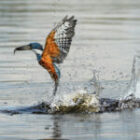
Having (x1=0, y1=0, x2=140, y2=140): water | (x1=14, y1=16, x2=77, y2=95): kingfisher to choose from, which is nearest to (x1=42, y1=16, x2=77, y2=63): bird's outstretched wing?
(x1=14, y1=16, x2=77, y2=95): kingfisher

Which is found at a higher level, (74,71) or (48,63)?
(48,63)

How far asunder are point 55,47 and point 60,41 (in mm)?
133

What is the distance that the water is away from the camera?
10.1 metres

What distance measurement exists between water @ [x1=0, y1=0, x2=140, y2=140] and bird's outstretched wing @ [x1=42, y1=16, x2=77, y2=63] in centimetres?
78

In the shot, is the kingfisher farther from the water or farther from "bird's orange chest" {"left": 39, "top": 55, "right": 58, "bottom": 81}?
the water

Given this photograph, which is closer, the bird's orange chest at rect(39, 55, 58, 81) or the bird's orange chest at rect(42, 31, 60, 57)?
the bird's orange chest at rect(42, 31, 60, 57)

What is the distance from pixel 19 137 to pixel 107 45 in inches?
356

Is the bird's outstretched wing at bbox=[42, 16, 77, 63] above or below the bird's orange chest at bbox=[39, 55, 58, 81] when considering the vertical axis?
above

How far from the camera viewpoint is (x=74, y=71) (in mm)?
14742

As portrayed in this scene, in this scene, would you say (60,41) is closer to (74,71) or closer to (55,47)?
(55,47)

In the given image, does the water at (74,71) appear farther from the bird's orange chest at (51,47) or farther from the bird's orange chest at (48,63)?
the bird's orange chest at (51,47)

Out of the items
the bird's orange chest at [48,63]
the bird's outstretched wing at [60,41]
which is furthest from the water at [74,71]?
the bird's outstretched wing at [60,41]

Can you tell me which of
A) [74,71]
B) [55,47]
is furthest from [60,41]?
[74,71]

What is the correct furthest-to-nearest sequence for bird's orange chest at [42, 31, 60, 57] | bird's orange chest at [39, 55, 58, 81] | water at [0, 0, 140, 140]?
bird's orange chest at [39, 55, 58, 81], bird's orange chest at [42, 31, 60, 57], water at [0, 0, 140, 140]
